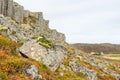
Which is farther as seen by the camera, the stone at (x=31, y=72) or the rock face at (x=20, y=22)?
the rock face at (x=20, y=22)

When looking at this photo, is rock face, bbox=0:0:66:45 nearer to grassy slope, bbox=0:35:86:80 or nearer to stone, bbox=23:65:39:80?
grassy slope, bbox=0:35:86:80

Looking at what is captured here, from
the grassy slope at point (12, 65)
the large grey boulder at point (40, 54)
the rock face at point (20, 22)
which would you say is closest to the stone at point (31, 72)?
the grassy slope at point (12, 65)

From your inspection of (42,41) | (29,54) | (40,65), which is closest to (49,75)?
(40,65)

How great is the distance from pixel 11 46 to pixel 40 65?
3.65m

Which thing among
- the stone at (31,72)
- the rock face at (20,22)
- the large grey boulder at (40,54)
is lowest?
the stone at (31,72)

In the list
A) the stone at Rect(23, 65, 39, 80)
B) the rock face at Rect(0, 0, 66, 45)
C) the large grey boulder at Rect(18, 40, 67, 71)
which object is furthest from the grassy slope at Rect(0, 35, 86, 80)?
the rock face at Rect(0, 0, 66, 45)

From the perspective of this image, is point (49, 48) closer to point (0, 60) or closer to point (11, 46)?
point (11, 46)

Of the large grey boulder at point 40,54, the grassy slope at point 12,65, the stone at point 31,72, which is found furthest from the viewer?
the large grey boulder at point 40,54

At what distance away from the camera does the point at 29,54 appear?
37062 mm

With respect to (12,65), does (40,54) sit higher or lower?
higher

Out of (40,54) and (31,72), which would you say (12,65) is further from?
(40,54)

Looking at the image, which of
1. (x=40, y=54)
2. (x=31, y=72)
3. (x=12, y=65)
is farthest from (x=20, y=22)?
(x=12, y=65)

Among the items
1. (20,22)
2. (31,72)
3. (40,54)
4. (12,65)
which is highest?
(20,22)

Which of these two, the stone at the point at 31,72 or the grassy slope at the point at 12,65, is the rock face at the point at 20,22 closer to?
the grassy slope at the point at 12,65
